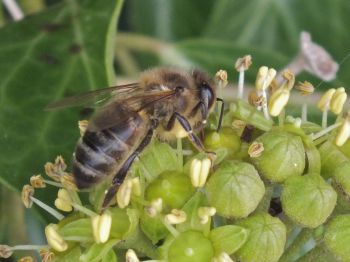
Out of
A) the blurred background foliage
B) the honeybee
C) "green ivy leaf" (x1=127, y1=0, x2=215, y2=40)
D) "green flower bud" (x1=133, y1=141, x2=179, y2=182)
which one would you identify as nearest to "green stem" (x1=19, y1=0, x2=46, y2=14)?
the blurred background foliage

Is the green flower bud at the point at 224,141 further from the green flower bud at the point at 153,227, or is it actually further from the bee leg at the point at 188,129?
the green flower bud at the point at 153,227

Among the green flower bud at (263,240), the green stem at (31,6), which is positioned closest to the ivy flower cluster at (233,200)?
the green flower bud at (263,240)

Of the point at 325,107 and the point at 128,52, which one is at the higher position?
the point at 325,107

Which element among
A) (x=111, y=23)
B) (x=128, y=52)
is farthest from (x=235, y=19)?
(x=111, y=23)

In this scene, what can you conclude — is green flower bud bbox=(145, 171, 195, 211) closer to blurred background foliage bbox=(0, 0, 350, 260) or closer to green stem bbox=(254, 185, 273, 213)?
green stem bbox=(254, 185, 273, 213)

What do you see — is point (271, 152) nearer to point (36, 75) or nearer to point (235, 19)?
point (36, 75)

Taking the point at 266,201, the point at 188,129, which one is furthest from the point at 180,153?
the point at 266,201

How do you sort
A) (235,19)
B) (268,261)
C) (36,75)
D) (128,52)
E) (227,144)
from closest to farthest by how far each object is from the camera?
(268,261) < (227,144) < (36,75) < (128,52) < (235,19)
